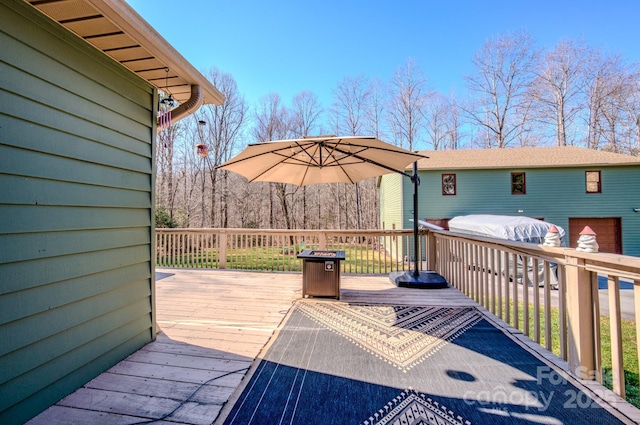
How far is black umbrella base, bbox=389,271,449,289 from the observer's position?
435 cm

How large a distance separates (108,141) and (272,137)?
47.1 feet

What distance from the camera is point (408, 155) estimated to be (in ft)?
12.5

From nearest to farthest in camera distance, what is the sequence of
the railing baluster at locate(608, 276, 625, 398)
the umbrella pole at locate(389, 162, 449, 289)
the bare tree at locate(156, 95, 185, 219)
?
the railing baluster at locate(608, 276, 625, 398) → the umbrella pole at locate(389, 162, 449, 289) → the bare tree at locate(156, 95, 185, 219)

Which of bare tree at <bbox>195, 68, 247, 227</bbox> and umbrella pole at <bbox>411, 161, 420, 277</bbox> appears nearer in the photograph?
umbrella pole at <bbox>411, 161, 420, 277</bbox>

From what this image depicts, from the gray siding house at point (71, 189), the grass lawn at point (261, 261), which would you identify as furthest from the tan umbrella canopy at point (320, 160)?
the grass lawn at point (261, 261)

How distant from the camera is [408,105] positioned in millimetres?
16953

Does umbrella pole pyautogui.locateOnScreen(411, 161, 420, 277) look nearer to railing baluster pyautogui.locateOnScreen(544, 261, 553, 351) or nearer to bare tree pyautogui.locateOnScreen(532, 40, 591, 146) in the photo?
railing baluster pyautogui.locateOnScreen(544, 261, 553, 351)

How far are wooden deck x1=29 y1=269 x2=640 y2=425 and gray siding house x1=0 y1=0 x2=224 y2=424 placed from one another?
8.4 inches

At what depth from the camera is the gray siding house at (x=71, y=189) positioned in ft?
4.93

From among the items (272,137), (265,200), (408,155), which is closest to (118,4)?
(408,155)

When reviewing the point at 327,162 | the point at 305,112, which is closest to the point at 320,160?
the point at 327,162

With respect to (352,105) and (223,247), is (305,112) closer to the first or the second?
(352,105)

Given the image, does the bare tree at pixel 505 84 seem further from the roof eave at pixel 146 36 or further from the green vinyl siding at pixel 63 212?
the green vinyl siding at pixel 63 212

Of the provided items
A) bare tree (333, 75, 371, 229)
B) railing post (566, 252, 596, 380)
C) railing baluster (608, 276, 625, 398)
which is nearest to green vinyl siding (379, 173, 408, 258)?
bare tree (333, 75, 371, 229)
